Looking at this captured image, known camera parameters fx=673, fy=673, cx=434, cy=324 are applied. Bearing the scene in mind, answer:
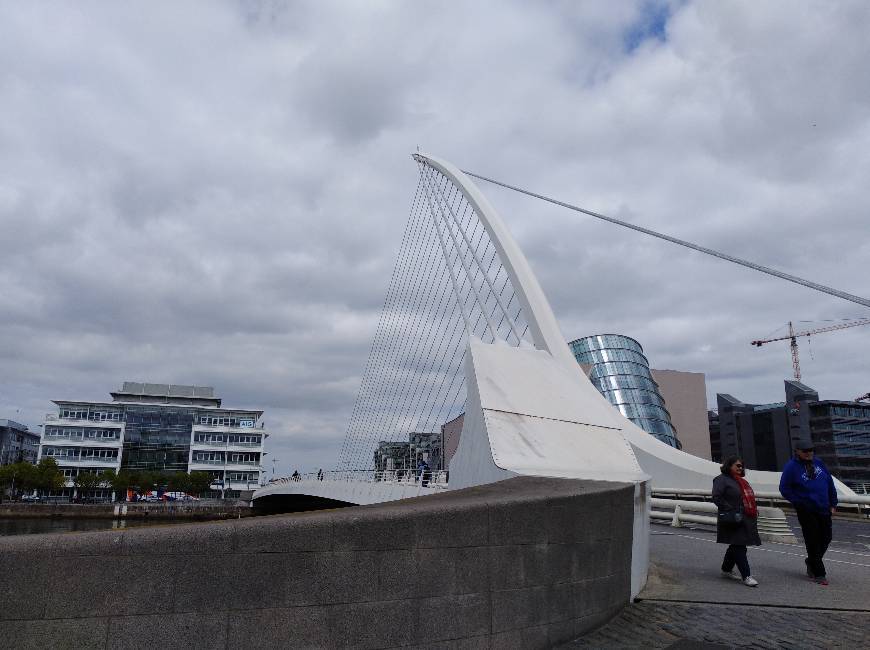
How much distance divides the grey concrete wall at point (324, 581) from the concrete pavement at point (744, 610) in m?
0.49

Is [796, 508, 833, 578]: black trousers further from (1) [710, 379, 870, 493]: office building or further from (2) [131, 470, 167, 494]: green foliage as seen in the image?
(1) [710, 379, 870, 493]: office building

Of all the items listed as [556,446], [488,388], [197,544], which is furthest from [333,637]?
[488,388]

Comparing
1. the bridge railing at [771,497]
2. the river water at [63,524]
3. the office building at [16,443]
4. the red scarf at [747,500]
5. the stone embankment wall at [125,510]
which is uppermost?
the office building at [16,443]

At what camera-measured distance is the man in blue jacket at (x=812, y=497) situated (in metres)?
6.37

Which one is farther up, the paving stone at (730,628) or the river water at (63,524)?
the paving stone at (730,628)

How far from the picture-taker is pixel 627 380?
60906 millimetres

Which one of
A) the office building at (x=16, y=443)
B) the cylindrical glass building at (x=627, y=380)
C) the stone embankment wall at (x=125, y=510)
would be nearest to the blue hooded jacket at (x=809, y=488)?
the cylindrical glass building at (x=627, y=380)

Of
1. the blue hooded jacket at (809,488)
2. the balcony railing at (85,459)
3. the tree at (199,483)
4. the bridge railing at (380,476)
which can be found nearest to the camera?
the blue hooded jacket at (809,488)

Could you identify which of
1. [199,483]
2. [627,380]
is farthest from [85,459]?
[627,380]

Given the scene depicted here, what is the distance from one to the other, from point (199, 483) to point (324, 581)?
72.9 meters

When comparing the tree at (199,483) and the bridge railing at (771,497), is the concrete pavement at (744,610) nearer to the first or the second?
the bridge railing at (771,497)

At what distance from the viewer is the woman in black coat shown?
20.5 feet

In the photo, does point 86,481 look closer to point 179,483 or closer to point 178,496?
point 179,483

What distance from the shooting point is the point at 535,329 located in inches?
774
